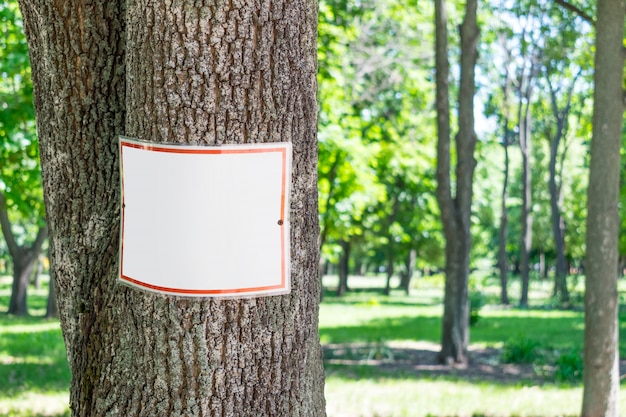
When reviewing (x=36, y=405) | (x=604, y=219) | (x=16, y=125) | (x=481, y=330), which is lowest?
(x=481, y=330)

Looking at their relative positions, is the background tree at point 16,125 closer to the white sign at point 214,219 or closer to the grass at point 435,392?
the grass at point 435,392

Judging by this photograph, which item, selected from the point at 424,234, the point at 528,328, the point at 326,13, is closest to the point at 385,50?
the point at 326,13

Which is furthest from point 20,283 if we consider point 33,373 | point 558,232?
point 558,232

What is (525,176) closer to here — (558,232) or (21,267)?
(558,232)

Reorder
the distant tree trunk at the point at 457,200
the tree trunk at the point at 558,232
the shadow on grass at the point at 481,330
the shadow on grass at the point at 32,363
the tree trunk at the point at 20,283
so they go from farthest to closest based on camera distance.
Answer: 1. the tree trunk at the point at 558,232
2. the tree trunk at the point at 20,283
3. the shadow on grass at the point at 481,330
4. the distant tree trunk at the point at 457,200
5. the shadow on grass at the point at 32,363

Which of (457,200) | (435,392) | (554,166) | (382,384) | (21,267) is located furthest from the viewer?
(554,166)

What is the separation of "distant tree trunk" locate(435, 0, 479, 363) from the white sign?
951 centimetres

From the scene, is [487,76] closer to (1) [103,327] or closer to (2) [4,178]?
(2) [4,178]

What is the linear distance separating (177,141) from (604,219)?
15.5ft

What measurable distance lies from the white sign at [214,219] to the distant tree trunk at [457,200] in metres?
9.51

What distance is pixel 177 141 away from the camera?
199 cm

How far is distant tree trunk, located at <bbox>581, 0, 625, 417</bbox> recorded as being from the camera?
18.8ft

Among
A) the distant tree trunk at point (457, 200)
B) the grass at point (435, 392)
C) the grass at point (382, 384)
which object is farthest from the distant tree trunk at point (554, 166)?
the distant tree trunk at point (457, 200)

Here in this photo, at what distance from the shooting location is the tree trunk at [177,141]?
6.50 feet
